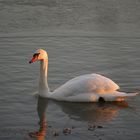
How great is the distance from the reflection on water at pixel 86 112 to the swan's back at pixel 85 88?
17 cm

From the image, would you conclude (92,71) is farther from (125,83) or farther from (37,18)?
(37,18)

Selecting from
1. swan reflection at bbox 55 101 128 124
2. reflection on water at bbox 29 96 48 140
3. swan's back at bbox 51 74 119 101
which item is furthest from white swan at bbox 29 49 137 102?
reflection on water at bbox 29 96 48 140

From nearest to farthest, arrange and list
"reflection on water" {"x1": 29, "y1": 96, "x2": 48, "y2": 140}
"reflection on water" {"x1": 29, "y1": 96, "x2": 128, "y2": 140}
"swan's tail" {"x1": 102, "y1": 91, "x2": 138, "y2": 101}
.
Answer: "reflection on water" {"x1": 29, "y1": 96, "x2": 48, "y2": 140}, "reflection on water" {"x1": 29, "y1": 96, "x2": 128, "y2": 140}, "swan's tail" {"x1": 102, "y1": 91, "x2": 138, "y2": 101}

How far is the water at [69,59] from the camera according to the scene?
9.96 m

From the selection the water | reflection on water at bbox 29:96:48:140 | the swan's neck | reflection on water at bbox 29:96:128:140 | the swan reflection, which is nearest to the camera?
reflection on water at bbox 29:96:48:140

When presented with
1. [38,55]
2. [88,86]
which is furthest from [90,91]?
[38,55]

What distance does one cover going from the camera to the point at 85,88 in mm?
11461

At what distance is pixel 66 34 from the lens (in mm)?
17625

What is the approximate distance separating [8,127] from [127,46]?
295 inches

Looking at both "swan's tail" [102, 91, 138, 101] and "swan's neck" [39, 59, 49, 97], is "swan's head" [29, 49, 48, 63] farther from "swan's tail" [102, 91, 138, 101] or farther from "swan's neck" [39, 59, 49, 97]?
"swan's tail" [102, 91, 138, 101]

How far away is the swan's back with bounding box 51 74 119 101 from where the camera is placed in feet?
37.5

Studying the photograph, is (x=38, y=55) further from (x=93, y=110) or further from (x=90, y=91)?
(x=93, y=110)

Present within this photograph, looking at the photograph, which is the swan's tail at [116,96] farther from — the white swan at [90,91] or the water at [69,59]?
the water at [69,59]

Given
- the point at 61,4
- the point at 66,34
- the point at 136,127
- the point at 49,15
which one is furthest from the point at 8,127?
the point at 61,4
